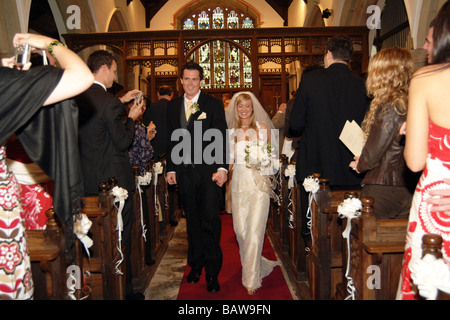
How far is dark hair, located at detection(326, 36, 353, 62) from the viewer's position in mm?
3113

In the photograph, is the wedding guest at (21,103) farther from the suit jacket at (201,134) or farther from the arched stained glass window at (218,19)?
the arched stained glass window at (218,19)

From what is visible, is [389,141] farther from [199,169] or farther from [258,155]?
[199,169]

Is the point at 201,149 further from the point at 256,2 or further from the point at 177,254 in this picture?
the point at 256,2

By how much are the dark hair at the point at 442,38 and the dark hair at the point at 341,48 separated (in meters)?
1.64

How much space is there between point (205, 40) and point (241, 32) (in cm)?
81

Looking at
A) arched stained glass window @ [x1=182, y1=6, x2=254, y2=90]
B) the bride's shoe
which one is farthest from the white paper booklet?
arched stained glass window @ [x1=182, y1=6, x2=254, y2=90]

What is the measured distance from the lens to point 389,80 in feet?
7.91

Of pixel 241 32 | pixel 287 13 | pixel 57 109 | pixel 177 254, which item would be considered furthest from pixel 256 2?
pixel 57 109

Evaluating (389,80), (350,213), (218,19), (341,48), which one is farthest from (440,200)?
(218,19)

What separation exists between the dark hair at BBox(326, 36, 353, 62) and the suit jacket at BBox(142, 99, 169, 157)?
288 cm

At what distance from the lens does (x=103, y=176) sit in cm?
299

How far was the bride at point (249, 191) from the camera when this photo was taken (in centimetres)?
358

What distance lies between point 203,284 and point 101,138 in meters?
1.76
